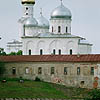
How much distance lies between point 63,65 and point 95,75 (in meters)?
4.15

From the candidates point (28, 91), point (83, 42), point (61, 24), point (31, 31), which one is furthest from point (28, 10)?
point (28, 91)

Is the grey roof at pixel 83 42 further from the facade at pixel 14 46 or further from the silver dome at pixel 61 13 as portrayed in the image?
the facade at pixel 14 46

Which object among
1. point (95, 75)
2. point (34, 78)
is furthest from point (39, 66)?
point (95, 75)

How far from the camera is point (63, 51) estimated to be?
103375 millimetres

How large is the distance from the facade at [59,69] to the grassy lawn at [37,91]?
3276 mm

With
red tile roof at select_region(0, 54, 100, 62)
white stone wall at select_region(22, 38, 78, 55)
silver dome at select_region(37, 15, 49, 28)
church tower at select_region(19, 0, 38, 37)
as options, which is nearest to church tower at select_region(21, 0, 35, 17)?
church tower at select_region(19, 0, 38, 37)

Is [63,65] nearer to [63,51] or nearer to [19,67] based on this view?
[19,67]

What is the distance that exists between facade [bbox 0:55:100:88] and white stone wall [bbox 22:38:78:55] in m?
23.9

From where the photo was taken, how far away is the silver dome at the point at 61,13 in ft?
340

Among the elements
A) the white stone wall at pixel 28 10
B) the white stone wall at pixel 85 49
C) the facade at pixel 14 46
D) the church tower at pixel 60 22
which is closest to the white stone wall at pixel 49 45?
the white stone wall at pixel 85 49

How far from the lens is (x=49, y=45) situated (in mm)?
103750

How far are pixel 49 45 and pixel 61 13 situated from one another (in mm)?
5035

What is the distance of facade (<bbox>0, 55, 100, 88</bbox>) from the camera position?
7312cm

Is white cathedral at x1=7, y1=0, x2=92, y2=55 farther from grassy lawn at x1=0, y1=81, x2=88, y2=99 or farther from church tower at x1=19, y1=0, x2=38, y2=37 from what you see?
grassy lawn at x1=0, y1=81, x2=88, y2=99
